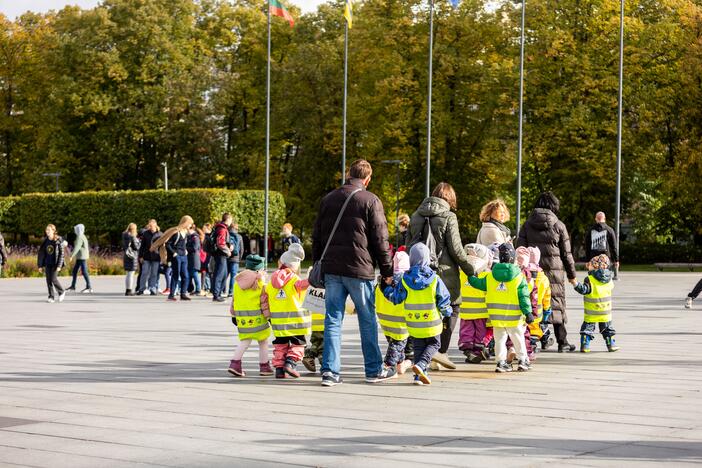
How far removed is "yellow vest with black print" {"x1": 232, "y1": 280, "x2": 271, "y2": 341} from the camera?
37.5 feet

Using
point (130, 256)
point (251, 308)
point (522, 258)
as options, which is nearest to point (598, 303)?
point (522, 258)

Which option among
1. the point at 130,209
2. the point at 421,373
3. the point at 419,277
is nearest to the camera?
the point at 421,373

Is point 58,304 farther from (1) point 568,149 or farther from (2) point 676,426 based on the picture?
(1) point 568,149

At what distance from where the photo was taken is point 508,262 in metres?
12.0

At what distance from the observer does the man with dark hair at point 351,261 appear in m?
10.6

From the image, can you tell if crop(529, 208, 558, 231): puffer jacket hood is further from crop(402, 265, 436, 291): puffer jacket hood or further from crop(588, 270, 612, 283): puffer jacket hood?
crop(402, 265, 436, 291): puffer jacket hood

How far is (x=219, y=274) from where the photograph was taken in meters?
25.1

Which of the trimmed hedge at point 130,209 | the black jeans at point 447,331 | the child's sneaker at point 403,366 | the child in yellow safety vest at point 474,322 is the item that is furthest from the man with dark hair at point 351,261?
the trimmed hedge at point 130,209

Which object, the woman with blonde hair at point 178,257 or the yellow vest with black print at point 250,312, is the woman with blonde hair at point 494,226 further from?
the woman with blonde hair at point 178,257

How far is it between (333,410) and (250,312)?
270cm

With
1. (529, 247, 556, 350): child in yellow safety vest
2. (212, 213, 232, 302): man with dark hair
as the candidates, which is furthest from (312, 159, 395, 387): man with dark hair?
(212, 213, 232, 302): man with dark hair

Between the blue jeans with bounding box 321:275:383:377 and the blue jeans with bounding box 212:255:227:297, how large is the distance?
1405cm

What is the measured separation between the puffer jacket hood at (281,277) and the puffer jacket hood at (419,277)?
4.02 ft

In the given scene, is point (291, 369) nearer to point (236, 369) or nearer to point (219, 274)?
point (236, 369)
